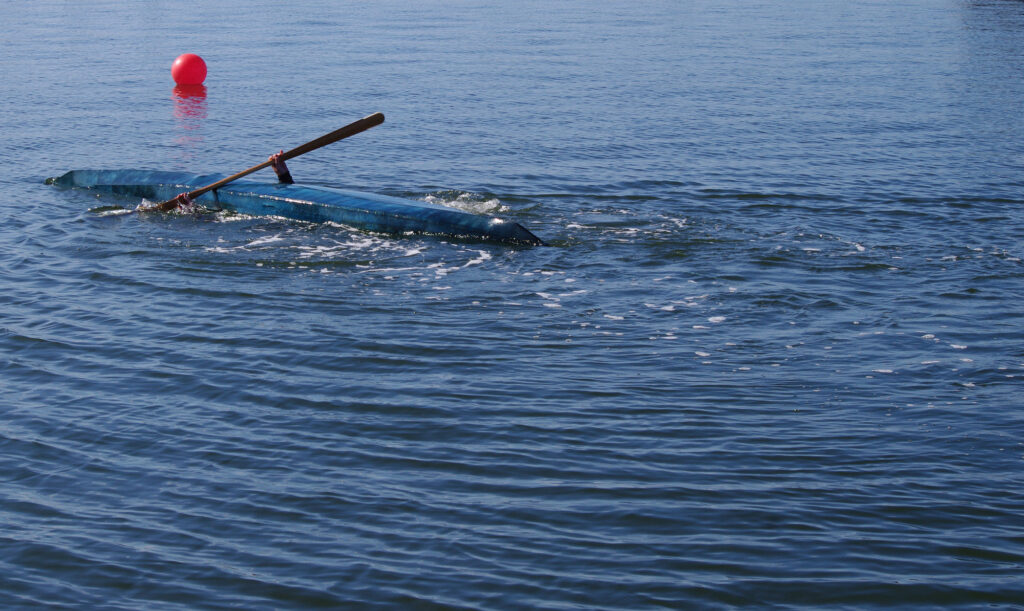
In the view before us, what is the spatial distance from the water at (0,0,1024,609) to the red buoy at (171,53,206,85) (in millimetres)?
6222

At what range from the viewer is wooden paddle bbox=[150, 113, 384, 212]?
45.9 ft

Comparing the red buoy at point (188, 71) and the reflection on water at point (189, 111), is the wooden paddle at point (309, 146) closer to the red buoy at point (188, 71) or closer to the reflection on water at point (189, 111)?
the reflection on water at point (189, 111)

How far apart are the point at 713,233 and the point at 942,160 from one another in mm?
7077

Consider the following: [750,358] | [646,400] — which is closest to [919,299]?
[750,358]

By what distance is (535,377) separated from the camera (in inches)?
374

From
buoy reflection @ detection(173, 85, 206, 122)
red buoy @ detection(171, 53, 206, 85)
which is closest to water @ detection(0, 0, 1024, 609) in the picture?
buoy reflection @ detection(173, 85, 206, 122)

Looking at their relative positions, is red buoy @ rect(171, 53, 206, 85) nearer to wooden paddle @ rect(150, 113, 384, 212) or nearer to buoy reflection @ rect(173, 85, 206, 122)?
buoy reflection @ rect(173, 85, 206, 122)

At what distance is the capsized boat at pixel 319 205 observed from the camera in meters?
13.9

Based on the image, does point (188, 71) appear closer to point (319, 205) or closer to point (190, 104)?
point (190, 104)

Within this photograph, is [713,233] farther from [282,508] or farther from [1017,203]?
[282,508]

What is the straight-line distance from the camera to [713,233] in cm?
1412

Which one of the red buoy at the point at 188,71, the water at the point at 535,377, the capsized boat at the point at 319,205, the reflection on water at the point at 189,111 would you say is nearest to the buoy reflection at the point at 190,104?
the reflection on water at the point at 189,111

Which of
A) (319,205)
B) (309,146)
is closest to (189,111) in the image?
(309,146)

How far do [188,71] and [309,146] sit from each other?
15598 mm
